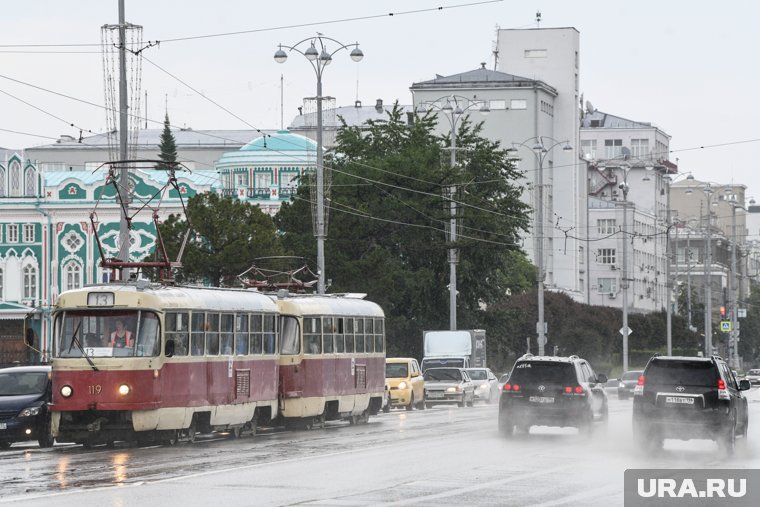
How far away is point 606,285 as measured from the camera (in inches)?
6235

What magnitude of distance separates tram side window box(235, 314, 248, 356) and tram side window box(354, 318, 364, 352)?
7.17m

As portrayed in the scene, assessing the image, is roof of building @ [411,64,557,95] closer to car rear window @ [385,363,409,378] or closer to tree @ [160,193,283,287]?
tree @ [160,193,283,287]

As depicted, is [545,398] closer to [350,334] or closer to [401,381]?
[350,334]

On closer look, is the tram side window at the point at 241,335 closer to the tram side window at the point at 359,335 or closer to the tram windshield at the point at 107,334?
the tram windshield at the point at 107,334

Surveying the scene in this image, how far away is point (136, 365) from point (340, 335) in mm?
10982

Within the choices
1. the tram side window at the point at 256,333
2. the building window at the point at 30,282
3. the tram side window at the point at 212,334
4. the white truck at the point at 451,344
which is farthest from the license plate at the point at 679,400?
the building window at the point at 30,282

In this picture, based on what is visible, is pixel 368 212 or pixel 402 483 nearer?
pixel 402 483

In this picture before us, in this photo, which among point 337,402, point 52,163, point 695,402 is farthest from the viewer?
point 52,163

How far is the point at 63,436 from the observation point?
28344 mm

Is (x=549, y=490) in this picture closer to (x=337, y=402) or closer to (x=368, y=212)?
(x=337, y=402)

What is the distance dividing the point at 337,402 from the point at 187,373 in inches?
335

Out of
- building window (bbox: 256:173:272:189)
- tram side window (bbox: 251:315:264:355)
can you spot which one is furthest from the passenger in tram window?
building window (bbox: 256:173:272:189)

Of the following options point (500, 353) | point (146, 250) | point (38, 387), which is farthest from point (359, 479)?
point (146, 250)

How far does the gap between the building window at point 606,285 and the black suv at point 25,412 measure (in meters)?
129
